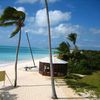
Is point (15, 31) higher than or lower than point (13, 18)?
lower

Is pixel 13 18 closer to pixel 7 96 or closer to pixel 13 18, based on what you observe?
pixel 13 18

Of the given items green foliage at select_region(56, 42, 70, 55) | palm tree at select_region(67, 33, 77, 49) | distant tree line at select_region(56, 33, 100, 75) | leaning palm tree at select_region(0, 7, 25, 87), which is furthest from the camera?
palm tree at select_region(67, 33, 77, 49)

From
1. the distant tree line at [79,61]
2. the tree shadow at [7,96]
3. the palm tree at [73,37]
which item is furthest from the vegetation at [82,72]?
the palm tree at [73,37]

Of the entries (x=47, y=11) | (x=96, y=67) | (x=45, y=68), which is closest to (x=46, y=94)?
(x=47, y=11)

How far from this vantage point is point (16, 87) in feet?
59.4

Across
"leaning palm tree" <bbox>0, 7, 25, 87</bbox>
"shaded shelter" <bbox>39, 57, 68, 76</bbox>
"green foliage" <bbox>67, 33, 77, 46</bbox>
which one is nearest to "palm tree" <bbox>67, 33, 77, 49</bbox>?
"green foliage" <bbox>67, 33, 77, 46</bbox>

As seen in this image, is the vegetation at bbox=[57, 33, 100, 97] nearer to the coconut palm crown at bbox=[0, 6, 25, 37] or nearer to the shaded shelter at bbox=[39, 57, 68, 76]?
the shaded shelter at bbox=[39, 57, 68, 76]

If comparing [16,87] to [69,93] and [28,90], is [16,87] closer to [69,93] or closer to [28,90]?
[28,90]

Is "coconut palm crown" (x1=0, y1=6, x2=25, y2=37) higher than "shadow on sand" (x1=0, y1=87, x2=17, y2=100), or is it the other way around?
"coconut palm crown" (x1=0, y1=6, x2=25, y2=37)

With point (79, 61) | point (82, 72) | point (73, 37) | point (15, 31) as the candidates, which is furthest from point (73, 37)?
point (15, 31)

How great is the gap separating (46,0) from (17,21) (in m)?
4.31

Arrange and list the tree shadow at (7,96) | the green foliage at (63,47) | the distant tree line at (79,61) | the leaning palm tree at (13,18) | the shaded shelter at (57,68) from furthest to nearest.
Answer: the green foliage at (63,47)
the distant tree line at (79,61)
the shaded shelter at (57,68)
the leaning palm tree at (13,18)
the tree shadow at (7,96)

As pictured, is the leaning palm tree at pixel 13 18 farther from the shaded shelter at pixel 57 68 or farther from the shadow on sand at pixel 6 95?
the shaded shelter at pixel 57 68

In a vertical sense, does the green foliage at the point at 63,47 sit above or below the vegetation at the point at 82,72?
above
